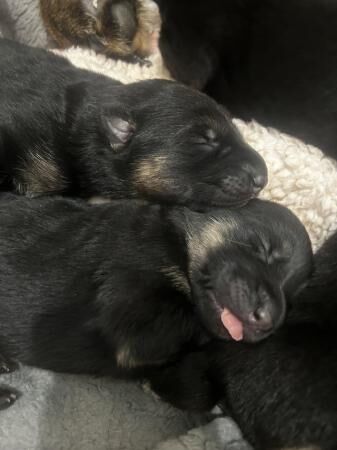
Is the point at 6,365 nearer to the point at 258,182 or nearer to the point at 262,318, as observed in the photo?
the point at 262,318

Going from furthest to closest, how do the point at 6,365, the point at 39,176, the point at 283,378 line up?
the point at 39,176 → the point at 6,365 → the point at 283,378

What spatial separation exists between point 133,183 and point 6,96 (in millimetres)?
517

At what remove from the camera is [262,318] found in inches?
67.3

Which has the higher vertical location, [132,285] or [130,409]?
[132,285]

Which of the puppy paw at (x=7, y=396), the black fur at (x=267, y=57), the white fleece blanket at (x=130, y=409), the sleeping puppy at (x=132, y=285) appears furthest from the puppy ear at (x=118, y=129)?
the puppy paw at (x=7, y=396)

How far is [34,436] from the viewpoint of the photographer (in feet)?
6.09

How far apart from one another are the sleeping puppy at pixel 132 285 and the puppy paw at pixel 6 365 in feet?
0.23

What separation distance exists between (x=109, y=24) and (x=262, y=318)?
160 cm

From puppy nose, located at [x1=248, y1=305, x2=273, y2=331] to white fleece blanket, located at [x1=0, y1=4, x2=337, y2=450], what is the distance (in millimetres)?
324

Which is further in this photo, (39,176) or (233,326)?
(39,176)

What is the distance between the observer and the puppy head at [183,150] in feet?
6.63

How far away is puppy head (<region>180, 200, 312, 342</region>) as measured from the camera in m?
1.75

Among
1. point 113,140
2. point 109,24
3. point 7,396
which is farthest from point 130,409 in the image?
point 109,24

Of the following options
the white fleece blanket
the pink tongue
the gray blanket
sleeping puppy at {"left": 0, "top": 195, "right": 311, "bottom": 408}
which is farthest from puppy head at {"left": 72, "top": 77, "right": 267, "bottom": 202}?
the gray blanket
